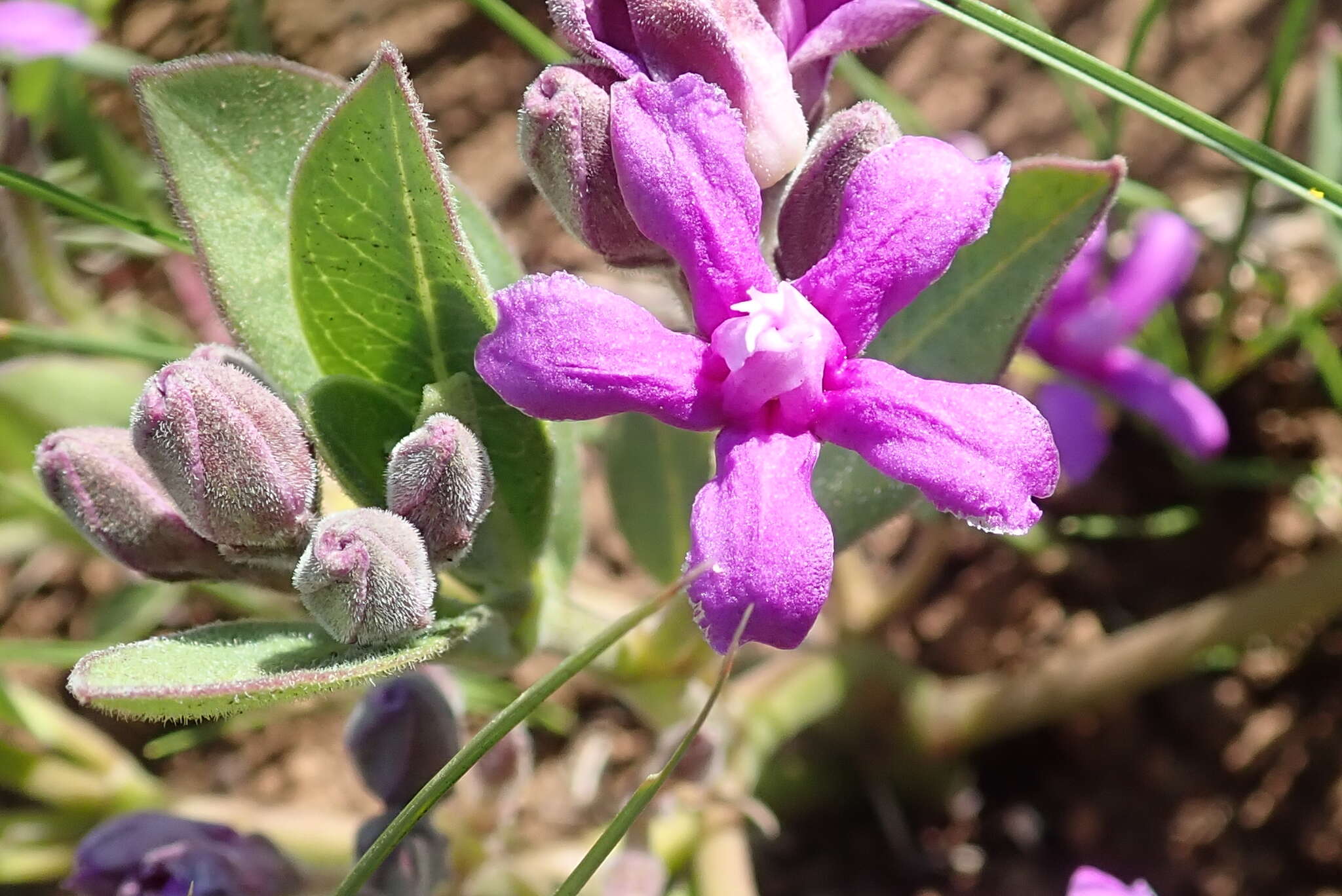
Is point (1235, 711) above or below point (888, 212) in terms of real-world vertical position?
below

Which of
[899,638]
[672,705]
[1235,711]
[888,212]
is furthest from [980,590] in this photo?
[888,212]

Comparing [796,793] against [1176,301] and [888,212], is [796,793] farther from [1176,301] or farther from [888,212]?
[888,212]

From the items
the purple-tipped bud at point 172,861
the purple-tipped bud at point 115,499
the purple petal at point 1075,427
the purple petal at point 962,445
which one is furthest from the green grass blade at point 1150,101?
the purple-tipped bud at point 172,861

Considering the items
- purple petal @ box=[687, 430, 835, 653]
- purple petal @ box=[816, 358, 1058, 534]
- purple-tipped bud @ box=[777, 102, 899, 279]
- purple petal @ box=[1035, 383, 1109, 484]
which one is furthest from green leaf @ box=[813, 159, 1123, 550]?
purple petal @ box=[1035, 383, 1109, 484]

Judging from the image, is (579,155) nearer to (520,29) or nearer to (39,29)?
(520,29)

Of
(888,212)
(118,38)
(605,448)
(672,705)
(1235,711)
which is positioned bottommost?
(1235,711)

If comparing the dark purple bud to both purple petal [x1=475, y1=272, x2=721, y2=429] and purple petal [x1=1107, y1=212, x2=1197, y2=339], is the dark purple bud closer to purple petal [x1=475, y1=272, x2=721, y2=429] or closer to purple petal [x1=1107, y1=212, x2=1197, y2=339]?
purple petal [x1=475, y1=272, x2=721, y2=429]

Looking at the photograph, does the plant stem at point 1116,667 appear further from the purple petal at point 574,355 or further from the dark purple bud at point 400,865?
the purple petal at point 574,355
